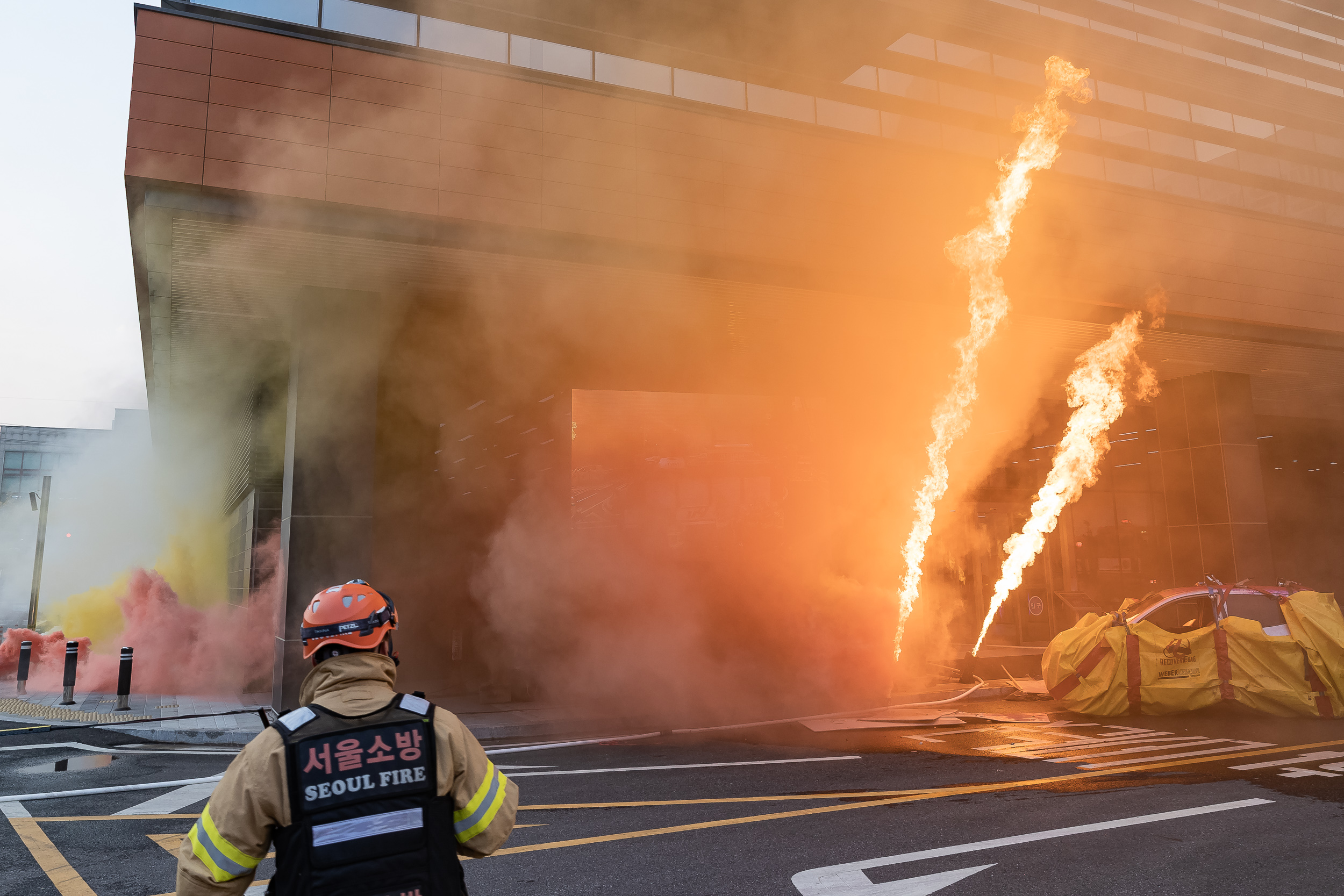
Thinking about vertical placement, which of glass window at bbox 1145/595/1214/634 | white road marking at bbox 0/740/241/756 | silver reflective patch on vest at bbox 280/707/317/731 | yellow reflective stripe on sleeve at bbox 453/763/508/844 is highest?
silver reflective patch on vest at bbox 280/707/317/731

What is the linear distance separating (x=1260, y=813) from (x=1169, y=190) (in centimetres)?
1003

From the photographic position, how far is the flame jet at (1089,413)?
10.6 meters

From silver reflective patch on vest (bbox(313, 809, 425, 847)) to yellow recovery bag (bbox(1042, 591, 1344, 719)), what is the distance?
25.6 ft

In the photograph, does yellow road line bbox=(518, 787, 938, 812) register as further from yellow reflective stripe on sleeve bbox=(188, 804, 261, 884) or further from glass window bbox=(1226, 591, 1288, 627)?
glass window bbox=(1226, 591, 1288, 627)

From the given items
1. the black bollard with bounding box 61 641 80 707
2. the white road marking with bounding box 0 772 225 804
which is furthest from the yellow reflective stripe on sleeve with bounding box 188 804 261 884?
the black bollard with bounding box 61 641 80 707

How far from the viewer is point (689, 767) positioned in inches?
232

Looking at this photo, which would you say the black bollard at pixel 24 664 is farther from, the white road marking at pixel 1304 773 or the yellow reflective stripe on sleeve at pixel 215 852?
the white road marking at pixel 1304 773

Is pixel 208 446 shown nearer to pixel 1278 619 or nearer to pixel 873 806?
pixel 873 806

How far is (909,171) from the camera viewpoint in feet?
33.0

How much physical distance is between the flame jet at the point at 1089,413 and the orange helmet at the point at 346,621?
930 centimetres

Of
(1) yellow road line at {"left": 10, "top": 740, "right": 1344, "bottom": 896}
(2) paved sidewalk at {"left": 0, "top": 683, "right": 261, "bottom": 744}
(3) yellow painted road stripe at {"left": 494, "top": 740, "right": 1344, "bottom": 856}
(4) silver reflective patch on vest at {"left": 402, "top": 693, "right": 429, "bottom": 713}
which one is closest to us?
(4) silver reflective patch on vest at {"left": 402, "top": 693, "right": 429, "bottom": 713}

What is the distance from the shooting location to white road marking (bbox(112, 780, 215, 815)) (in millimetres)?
4887

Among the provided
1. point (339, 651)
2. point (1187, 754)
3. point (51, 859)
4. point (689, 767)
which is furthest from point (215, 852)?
point (1187, 754)

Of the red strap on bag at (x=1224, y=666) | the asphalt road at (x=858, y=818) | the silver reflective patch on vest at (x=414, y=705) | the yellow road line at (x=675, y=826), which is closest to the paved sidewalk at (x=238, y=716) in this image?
the asphalt road at (x=858, y=818)
